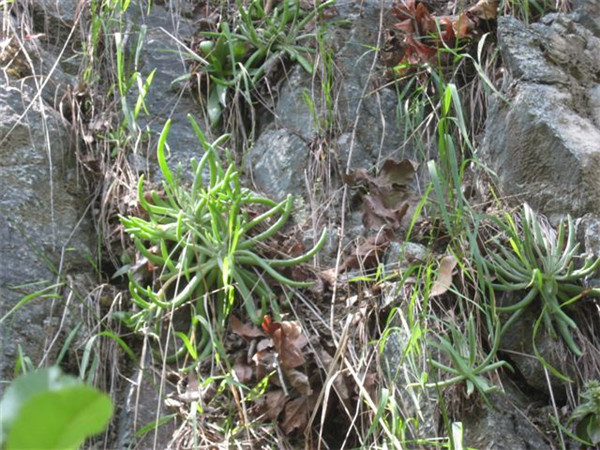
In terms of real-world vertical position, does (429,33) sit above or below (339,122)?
above

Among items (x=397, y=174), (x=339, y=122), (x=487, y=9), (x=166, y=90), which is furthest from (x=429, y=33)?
(x=166, y=90)

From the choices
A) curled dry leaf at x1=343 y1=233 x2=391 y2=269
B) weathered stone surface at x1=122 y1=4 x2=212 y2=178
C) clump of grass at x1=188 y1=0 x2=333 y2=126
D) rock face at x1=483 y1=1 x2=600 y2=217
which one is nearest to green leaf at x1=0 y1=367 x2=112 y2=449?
curled dry leaf at x1=343 y1=233 x2=391 y2=269

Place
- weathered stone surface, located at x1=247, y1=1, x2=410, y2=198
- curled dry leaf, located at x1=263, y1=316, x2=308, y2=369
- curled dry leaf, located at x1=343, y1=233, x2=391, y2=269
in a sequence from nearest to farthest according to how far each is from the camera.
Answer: curled dry leaf, located at x1=263, y1=316, x2=308, y2=369, curled dry leaf, located at x1=343, y1=233, x2=391, y2=269, weathered stone surface, located at x1=247, y1=1, x2=410, y2=198

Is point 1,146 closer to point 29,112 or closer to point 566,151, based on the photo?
point 29,112

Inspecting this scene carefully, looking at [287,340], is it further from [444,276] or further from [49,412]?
[49,412]

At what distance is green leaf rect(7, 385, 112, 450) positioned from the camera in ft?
0.83

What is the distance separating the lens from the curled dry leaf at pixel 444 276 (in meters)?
1.92

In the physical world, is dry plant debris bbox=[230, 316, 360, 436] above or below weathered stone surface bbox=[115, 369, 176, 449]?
above

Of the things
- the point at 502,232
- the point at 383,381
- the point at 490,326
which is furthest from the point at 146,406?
the point at 502,232

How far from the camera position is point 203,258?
6.57 feet

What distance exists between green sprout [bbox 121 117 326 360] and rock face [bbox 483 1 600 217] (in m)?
0.67

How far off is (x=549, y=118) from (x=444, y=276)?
63 cm

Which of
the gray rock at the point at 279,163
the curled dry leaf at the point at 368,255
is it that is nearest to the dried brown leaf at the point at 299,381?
the curled dry leaf at the point at 368,255

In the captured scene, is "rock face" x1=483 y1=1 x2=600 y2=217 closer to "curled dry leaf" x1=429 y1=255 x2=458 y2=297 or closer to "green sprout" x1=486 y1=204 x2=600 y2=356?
"green sprout" x1=486 y1=204 x2=600 y2=356
